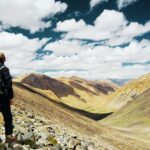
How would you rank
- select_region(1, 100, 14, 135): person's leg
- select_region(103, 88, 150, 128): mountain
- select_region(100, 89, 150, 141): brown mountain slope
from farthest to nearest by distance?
select_region(103, 88, 150, 128): mountain, select_region(100, 89, 150, 141): brown mountain slope, select_region(1, 100, 14, 135): person's leg

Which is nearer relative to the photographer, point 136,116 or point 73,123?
point 73,123

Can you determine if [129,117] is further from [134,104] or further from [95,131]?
[95,131]

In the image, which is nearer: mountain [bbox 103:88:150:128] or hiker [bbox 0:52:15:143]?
hiker [bbox 0:52:15:143]

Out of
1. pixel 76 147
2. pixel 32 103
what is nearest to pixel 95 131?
pixel 32 103

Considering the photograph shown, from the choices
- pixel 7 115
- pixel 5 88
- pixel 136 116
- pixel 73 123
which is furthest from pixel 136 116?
pixel 5 88

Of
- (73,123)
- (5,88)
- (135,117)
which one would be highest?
(5,88)

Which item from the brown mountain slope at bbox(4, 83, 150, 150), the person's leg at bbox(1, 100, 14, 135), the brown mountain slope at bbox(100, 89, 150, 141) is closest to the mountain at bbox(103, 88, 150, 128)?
the brown mountain slope at bbox(100, 89, 150, 141)

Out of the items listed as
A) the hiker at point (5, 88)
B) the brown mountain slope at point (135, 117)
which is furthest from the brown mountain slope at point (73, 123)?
the brown mountain slope at point (135, 117)

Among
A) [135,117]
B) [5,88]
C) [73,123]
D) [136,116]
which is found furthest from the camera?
[136,116]

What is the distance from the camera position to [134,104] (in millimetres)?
190250

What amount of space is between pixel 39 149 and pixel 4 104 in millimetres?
3515

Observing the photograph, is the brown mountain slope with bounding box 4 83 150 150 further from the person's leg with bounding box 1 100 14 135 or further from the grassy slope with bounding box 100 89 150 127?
the grassy slope with bounding box 100 89 150 127

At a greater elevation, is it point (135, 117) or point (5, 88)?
point (5, 88)

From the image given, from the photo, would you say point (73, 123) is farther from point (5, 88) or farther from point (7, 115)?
point (5, 88)
